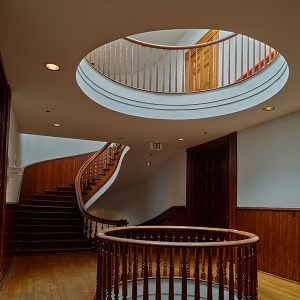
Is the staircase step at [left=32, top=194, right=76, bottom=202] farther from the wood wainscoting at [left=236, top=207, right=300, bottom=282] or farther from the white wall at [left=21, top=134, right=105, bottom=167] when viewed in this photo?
the wood wainscoting at [left=236, top=207, right=300, bottom=282]

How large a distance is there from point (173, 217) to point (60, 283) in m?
4.76

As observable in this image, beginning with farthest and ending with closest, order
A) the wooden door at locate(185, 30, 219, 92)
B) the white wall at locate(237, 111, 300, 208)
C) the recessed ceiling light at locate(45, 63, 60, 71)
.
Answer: the wooden door at locate(185, 30, 219, 92) → the white wall at locate(237, 111, 300, 208) → the recessed ceiling light at locate(45, 63, 60, 71)

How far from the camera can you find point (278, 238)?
200 inches

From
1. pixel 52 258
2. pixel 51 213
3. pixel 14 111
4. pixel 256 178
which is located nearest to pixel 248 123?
pixel 256 178

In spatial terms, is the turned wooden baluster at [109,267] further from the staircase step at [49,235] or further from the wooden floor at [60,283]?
the staircase step at [49,235]

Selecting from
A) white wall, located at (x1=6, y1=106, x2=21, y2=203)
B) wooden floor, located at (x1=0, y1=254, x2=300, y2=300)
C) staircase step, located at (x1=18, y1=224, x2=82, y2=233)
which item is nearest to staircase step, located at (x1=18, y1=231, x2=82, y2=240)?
staircase step, located at (x1=18, y1=224, x2=82, y2=233)

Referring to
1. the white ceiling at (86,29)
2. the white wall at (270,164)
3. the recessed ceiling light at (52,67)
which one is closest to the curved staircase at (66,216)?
the white wall at (270,164)

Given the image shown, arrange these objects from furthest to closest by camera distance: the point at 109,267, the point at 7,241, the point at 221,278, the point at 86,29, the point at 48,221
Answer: the point at 48,221 < the point at 7,241 < the point at 109,267 < the point at 221,278 < the point at 86,29

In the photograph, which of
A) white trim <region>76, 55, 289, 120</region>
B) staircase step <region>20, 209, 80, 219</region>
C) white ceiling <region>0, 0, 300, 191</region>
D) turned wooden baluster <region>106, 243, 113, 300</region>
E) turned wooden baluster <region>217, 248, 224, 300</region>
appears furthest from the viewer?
staircase step <region>20, 209, 80, 219</region>

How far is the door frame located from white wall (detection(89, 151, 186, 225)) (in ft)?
1.04

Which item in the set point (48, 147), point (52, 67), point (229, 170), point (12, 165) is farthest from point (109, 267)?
point (48, 147)

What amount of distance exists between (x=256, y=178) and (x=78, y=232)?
14.1ft

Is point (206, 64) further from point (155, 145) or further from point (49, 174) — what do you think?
point (49, 174)

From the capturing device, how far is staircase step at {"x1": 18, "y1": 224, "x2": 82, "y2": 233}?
722cm
